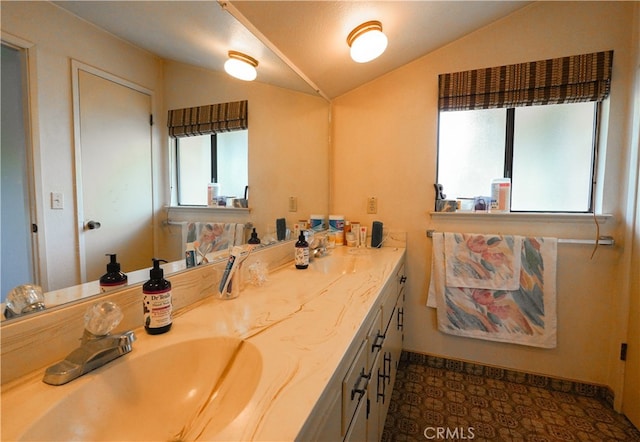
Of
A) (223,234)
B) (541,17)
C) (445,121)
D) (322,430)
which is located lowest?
(322,430)

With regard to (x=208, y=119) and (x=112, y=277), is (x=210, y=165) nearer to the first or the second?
(x=208, y=119)

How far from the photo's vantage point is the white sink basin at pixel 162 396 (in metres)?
0.47

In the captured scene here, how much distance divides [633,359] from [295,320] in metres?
1.93

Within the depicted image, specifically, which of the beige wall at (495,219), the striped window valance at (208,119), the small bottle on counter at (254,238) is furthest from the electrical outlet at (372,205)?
the striped window valance at (208,119)

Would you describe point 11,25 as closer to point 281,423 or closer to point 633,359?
point 281,423

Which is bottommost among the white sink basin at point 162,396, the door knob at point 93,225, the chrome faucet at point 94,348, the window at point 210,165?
the white sink basin at point 162,396

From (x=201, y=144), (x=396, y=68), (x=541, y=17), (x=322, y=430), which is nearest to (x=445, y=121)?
(x=396, y=68)

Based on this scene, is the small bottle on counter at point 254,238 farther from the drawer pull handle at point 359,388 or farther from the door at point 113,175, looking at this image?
the drawer pull handle at point 359,388

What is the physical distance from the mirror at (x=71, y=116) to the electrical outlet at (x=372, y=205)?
2.56 ft

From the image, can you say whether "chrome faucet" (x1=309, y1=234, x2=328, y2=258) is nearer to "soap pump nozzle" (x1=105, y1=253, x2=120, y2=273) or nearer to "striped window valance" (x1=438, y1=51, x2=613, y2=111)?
"soap pump nozzle" (x1=105, y1=253, x2=120, y2=273)

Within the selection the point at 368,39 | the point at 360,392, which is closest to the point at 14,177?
the point at 360,392

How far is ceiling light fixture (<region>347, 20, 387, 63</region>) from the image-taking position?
1.43m

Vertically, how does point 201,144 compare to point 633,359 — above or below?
above

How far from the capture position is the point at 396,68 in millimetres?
1938
